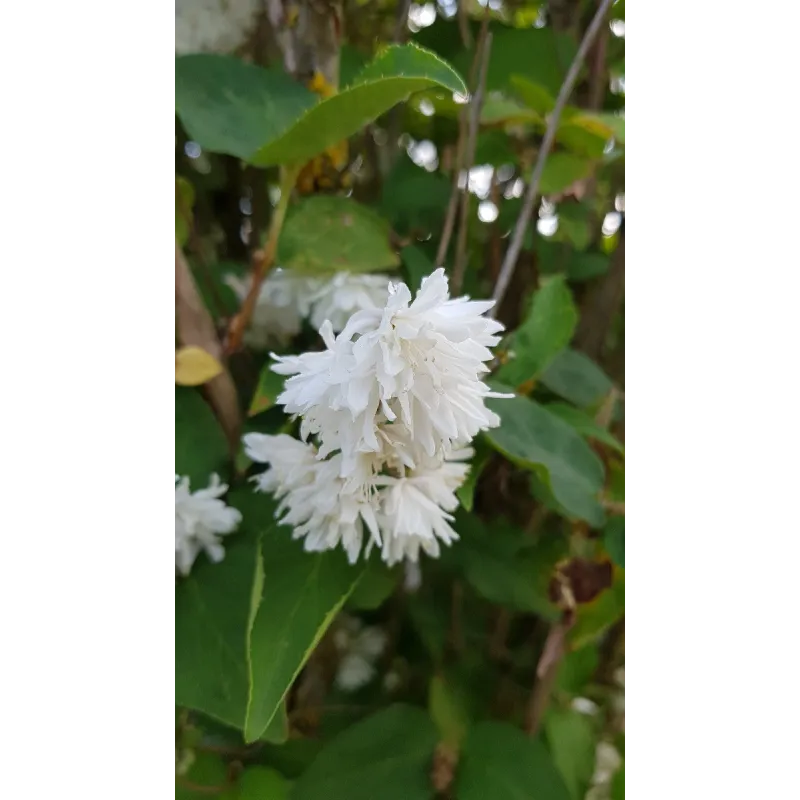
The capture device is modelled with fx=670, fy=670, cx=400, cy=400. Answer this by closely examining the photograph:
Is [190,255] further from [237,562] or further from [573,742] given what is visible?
[573,742]

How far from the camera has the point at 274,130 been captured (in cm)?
38

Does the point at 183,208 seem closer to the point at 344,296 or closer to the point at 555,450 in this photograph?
the point at 344,296

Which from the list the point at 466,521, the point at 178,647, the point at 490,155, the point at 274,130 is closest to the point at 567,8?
the point at 490,155

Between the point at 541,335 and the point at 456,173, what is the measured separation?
0.43 ft

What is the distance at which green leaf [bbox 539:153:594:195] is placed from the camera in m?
0.46

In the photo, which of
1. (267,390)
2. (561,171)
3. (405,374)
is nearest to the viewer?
(405,374)

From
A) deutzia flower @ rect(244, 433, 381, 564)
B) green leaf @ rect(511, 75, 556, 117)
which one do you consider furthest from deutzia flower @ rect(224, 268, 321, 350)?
green leaf @ rect(511, 75, 556, 117)

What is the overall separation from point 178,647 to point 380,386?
8.2 inches

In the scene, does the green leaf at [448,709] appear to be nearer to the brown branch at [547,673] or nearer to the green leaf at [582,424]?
the brown branch at [547,673]

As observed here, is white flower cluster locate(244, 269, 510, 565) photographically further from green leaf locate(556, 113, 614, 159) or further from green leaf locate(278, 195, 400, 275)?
green leaf locate(556, 113, 614, 159)

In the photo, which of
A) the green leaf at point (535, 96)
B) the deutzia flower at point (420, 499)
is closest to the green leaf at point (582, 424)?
the deutzia flower at point (420, 499)

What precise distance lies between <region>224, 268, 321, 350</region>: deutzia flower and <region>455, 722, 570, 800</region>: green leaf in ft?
0.94

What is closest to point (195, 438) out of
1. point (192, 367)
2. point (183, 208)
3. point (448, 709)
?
point (192, 367)

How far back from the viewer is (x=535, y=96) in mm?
453
